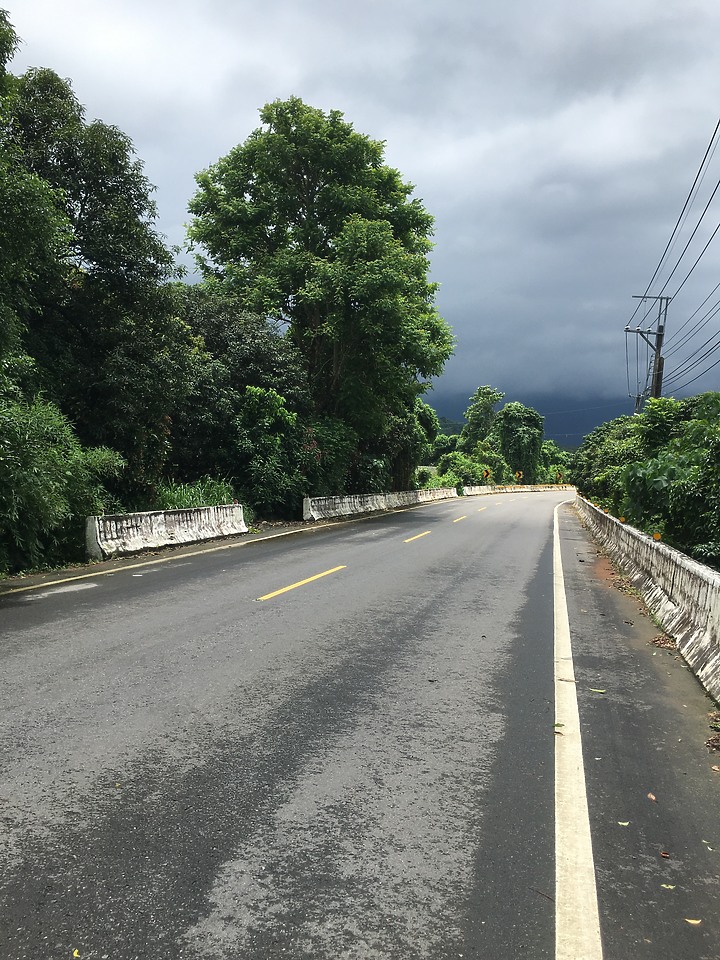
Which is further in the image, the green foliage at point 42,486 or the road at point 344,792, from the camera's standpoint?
the green foliage at point 42,486

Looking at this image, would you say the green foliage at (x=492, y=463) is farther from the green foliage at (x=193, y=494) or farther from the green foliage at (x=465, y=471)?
the green foliage at (x=193, y=494)

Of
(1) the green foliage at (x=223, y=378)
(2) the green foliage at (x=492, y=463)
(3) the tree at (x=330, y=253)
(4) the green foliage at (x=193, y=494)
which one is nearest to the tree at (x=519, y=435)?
(2) the green foliage at (x=492, y=463)

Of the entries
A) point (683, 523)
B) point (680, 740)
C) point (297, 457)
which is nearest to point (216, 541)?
point (297, 457)

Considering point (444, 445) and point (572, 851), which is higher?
point (444, 445)

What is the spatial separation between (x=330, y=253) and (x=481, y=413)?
74.7m

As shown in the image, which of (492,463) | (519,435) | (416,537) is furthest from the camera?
(519,435)

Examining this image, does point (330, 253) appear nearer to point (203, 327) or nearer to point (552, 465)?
point (203, 327)

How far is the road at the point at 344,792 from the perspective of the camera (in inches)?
107

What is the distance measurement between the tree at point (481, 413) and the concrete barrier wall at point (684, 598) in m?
91.9

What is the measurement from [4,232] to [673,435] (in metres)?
14.3

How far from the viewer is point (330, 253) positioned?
3180cm

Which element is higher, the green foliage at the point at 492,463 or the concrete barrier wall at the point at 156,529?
the green foliage at the point at 492,463

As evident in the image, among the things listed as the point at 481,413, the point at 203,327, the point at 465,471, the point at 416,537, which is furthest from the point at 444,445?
the point at 416,537

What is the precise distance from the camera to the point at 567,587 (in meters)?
11.4
